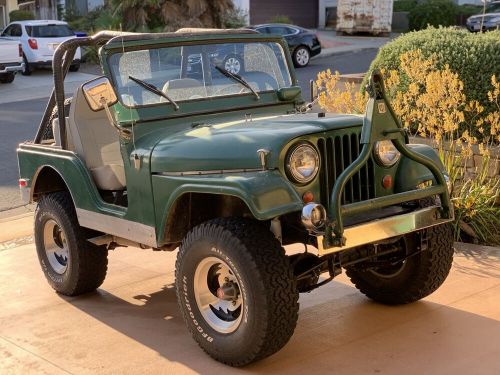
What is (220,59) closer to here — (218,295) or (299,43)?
(218,295)

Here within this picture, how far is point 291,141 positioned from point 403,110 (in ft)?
11.9

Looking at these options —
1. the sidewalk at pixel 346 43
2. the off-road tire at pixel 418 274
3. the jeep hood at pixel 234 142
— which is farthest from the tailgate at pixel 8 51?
the off-road tire at pixel 418 274

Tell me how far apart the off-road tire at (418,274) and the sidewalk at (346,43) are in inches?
867

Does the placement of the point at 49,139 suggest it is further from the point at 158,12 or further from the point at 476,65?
the point at 158,12

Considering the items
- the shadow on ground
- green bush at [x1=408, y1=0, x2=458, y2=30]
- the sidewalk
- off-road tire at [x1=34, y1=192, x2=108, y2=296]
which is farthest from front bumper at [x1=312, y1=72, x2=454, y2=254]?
green bush at [x1=408, y1=0, x2=458, y2=30]

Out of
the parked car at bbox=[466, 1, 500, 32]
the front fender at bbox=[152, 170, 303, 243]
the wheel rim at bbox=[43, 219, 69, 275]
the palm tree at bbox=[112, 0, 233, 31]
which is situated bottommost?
the parked car at bbox=[466, 1, 500, 32]

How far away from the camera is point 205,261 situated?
4738 mm

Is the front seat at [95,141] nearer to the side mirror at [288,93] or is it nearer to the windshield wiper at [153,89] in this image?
the windshield wiper at [153,89]

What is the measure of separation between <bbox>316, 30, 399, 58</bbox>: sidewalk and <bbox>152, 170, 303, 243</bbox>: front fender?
2298 centimetres

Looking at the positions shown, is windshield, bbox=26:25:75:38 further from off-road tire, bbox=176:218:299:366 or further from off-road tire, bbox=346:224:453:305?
off-road tire, bbox=176:218:299:366

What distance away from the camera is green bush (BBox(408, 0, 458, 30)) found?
33.2 metres

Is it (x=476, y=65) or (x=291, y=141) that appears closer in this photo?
(x=291, y=141)

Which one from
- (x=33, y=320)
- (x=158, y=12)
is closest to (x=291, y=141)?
(x=33, y=320)

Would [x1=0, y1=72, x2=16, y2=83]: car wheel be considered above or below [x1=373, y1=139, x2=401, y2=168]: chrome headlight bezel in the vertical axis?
below
